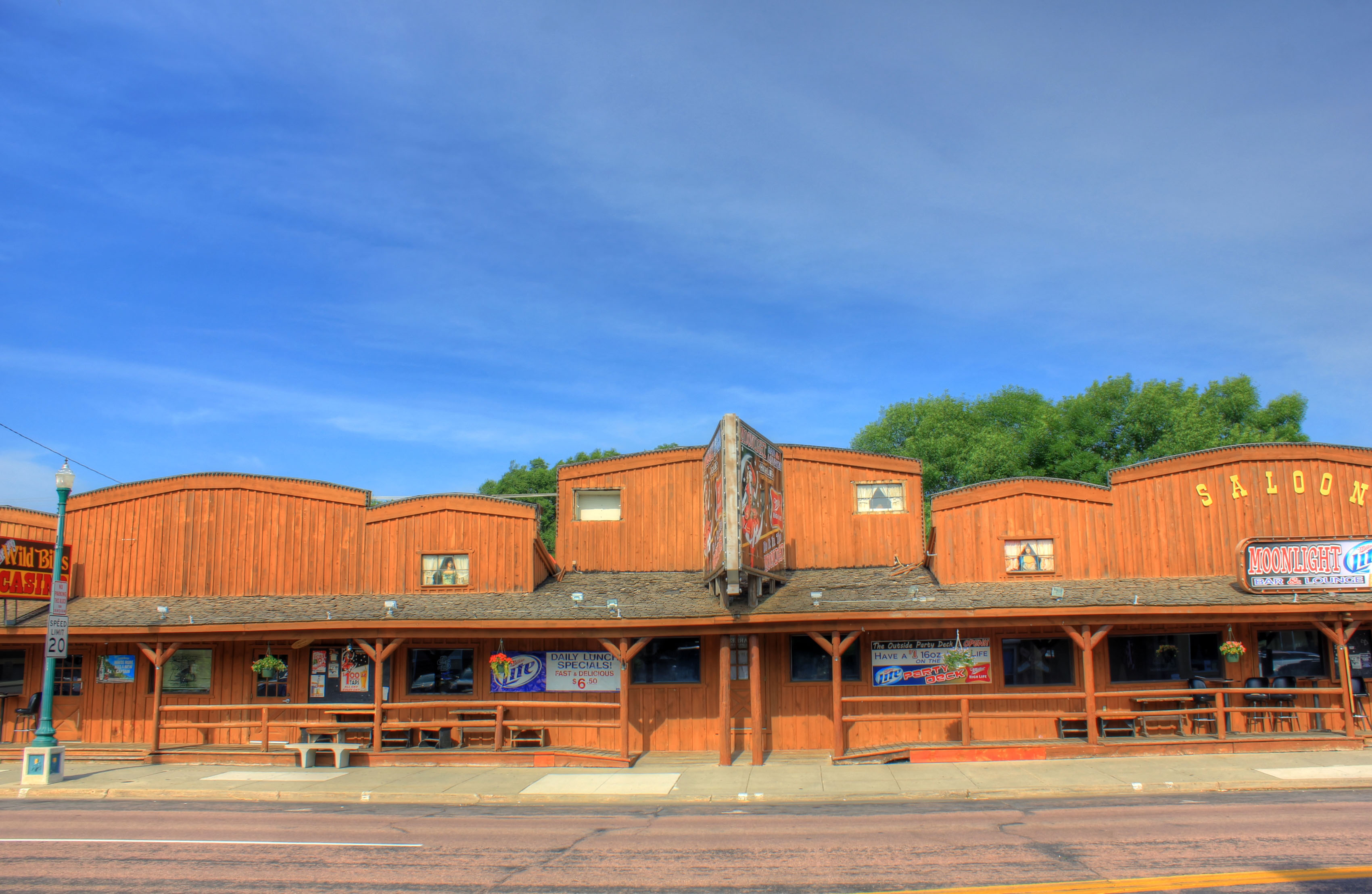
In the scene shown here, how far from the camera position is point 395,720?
2103 centimetres

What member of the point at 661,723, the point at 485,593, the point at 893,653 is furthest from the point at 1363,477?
the point at 485,593

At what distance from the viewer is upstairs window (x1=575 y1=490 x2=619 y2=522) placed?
23656 millimetres

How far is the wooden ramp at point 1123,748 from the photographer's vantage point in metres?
17.9

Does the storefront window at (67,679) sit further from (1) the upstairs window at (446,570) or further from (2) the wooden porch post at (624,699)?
(2) the wooden porch post at (624,699)

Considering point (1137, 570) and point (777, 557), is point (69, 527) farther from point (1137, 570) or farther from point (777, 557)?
point (1137, 570)

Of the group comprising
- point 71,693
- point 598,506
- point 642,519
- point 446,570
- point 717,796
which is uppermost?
point 598,506

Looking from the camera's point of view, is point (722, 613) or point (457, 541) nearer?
point (722, 613)

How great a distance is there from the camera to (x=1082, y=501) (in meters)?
21.3

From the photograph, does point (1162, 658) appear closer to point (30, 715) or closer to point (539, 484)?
point (30, 715)

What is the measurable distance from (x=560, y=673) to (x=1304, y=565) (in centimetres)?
1547

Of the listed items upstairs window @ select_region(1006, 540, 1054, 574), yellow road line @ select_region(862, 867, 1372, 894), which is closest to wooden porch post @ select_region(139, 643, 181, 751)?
yellow road line @ select_region(862, 867, 1372, 894)

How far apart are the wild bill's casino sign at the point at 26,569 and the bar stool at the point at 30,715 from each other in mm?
2367

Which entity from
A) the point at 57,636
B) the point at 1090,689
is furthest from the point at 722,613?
the point at 57,636

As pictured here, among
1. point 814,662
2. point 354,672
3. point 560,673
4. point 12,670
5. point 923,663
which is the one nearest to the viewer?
point 923,663
